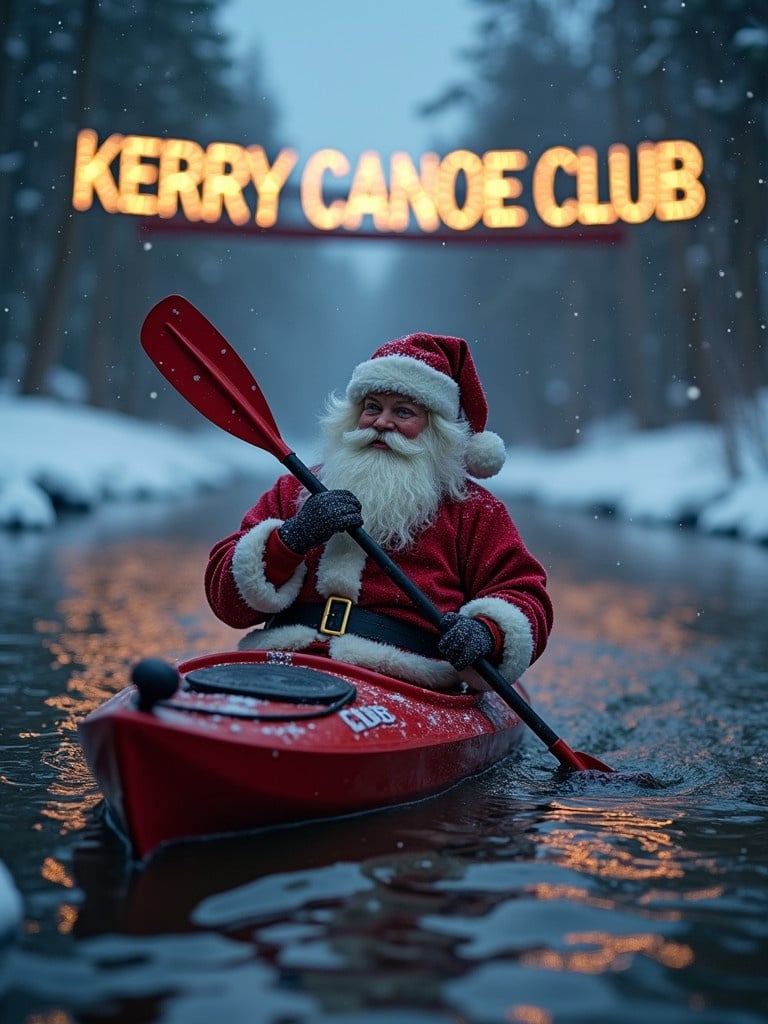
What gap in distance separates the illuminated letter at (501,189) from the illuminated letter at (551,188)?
267mm

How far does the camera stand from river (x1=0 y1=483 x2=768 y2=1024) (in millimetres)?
2381

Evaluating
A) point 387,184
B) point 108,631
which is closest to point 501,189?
point 387,184

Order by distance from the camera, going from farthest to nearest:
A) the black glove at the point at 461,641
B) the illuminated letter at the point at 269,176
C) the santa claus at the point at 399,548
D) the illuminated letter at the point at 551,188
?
the illuminated letter at the point at 269,176
the illuminated letter at the point at 551,188
the santa claus at the point at 399,548
the black glove at the point at 461,641

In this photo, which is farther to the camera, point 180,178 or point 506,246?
point 506,246

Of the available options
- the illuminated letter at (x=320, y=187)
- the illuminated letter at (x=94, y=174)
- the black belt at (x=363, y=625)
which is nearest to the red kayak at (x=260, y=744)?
the black belt at (x=363, y=625)

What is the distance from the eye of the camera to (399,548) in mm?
4328

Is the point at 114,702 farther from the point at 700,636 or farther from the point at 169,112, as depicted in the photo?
the point at 169,112

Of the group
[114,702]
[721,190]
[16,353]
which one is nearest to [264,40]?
[16,353]

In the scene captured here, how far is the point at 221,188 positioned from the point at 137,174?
115cm

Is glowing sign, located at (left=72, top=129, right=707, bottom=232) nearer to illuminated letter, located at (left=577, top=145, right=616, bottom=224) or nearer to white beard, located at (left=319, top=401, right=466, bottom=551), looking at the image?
Result: illuminated letter, located at (left=577, top=145, right=616, bottom=224)

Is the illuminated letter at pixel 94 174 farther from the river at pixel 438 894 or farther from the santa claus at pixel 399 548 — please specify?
the santa claus at pixel 399 548

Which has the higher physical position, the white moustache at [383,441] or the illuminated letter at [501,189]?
the illuminated letter at [501,189]

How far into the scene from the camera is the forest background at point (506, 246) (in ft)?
64.6

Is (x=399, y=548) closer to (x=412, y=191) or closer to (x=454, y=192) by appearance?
(x=454, y=192)
